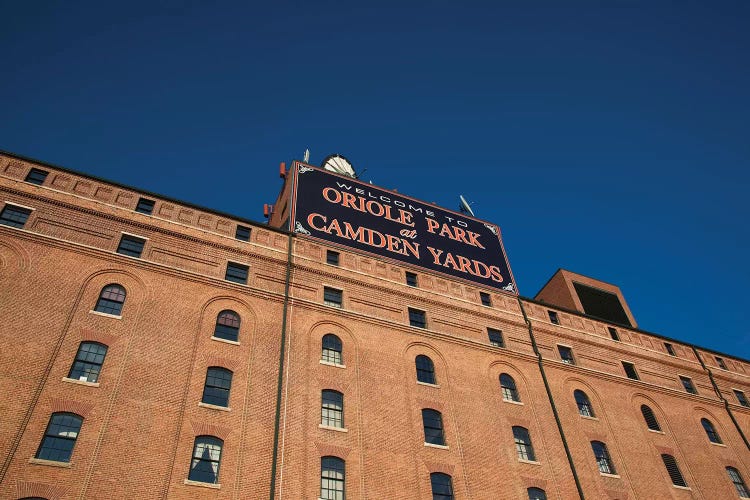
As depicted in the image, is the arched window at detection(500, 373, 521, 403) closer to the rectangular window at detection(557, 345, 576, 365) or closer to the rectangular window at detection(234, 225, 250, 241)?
the rectangular window at detection(557, 345, 576, 365)

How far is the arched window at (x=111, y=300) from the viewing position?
2188 centimetres

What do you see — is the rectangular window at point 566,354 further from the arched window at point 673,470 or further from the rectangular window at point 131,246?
the rectangular window at point 131,246

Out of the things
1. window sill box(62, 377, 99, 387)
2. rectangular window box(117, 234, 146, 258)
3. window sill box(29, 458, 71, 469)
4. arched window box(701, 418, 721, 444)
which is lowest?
window sill box(29, 458, 71, 469)

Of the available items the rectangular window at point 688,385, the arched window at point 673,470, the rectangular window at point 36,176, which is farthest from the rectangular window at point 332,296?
the rectangular window at point 688,385

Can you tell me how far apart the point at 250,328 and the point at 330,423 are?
5417 mm

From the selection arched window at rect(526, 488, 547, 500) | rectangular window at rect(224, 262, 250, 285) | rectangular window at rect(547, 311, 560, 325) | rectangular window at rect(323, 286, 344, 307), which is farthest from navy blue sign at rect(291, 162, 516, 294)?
arched window at rect(526, 488, 547, 500)

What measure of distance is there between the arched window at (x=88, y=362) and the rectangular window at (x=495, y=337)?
63.9 feet

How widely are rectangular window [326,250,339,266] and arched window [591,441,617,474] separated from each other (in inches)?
640

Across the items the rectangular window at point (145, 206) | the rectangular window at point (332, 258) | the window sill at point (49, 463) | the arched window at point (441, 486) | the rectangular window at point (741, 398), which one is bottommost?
the window sill at point (49, 463)

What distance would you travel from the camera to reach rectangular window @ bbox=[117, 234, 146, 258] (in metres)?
24.2

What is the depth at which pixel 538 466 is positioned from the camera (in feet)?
83.4

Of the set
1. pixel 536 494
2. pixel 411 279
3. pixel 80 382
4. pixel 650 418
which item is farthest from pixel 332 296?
pixel 650 418

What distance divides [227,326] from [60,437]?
7.60 meters

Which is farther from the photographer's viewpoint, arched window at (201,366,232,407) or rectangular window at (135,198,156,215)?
rectangular window at (135,198,156,215)
